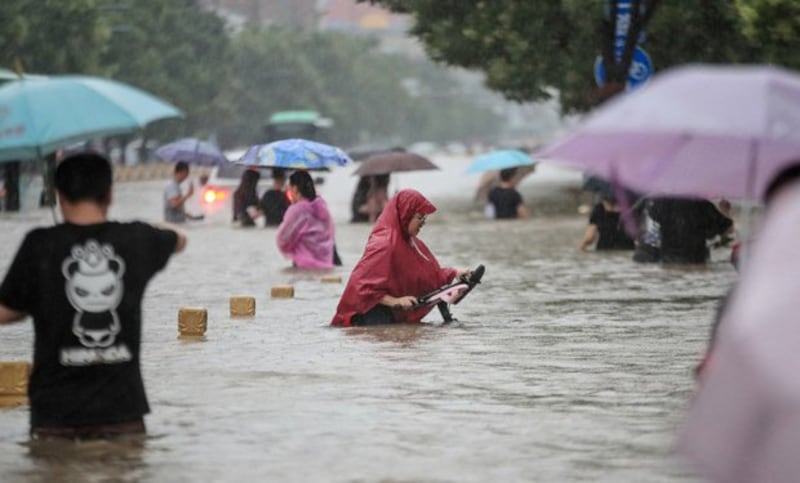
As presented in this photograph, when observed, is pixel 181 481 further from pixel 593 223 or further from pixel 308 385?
pixel 593 223

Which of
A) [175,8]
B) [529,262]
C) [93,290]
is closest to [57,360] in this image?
[93,290]

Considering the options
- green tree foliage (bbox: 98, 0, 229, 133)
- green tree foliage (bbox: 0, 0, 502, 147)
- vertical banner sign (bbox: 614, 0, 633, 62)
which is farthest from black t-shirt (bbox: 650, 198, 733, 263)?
green tree foliage (bbox: 98, 0, 229, 133)

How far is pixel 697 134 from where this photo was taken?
260 inches

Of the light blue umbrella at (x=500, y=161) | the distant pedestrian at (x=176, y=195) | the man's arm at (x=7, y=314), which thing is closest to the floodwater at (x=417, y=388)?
the man's arm at (x=7, y=314)

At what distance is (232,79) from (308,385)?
104825 mm

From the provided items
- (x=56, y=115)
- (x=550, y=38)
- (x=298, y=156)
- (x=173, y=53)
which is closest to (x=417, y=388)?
(x=56, y=115)

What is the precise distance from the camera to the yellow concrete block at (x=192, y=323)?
51.4 feet

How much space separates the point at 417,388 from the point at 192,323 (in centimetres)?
407

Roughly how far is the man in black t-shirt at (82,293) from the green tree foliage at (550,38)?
25739 mm

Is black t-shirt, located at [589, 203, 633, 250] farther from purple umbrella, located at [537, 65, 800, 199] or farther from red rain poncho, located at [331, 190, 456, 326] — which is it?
purple umbrella, located at [537, 65, 800, 199]

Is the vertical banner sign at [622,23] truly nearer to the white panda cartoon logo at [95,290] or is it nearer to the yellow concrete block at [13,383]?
the yellow concrete block at [13,383]

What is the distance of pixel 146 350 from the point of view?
48.0ft

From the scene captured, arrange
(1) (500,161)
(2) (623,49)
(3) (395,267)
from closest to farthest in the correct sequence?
(3) (395,267)
(2) (623,49)
(1) (500,161)

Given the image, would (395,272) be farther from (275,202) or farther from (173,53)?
(173,53)
